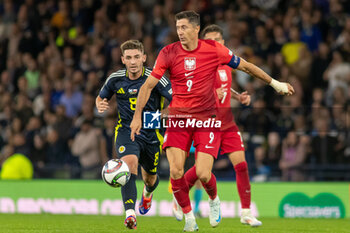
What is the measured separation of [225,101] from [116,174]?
2.15 m

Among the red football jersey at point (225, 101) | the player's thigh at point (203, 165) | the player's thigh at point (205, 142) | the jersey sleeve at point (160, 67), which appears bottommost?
the player's thigh at point (203, 165)

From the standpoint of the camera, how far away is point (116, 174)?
802 cm

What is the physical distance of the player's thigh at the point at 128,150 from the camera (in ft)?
27.9

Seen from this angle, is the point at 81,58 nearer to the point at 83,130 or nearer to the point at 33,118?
the point at 33,118

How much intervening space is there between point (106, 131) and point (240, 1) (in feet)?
16.2

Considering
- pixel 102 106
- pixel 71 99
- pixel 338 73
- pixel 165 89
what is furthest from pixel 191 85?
pixel 71 99

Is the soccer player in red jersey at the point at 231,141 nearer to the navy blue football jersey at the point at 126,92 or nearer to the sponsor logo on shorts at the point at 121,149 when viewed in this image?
the navy blue football jersey at the point at 126,92

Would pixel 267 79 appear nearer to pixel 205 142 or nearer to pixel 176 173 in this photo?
pixel 205 142

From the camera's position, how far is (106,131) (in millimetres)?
13844

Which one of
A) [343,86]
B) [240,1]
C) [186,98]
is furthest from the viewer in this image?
[240,1]

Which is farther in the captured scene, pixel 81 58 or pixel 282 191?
Answer: pixel 81 58

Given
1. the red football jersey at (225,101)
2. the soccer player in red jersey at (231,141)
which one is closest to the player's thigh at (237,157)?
the soccer player in red jersey at (231,141)

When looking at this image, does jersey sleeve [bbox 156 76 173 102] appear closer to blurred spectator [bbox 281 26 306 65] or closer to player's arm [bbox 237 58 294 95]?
player's arm [bbox 237 58 294 95]

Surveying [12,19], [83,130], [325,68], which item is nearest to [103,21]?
[12,19]
